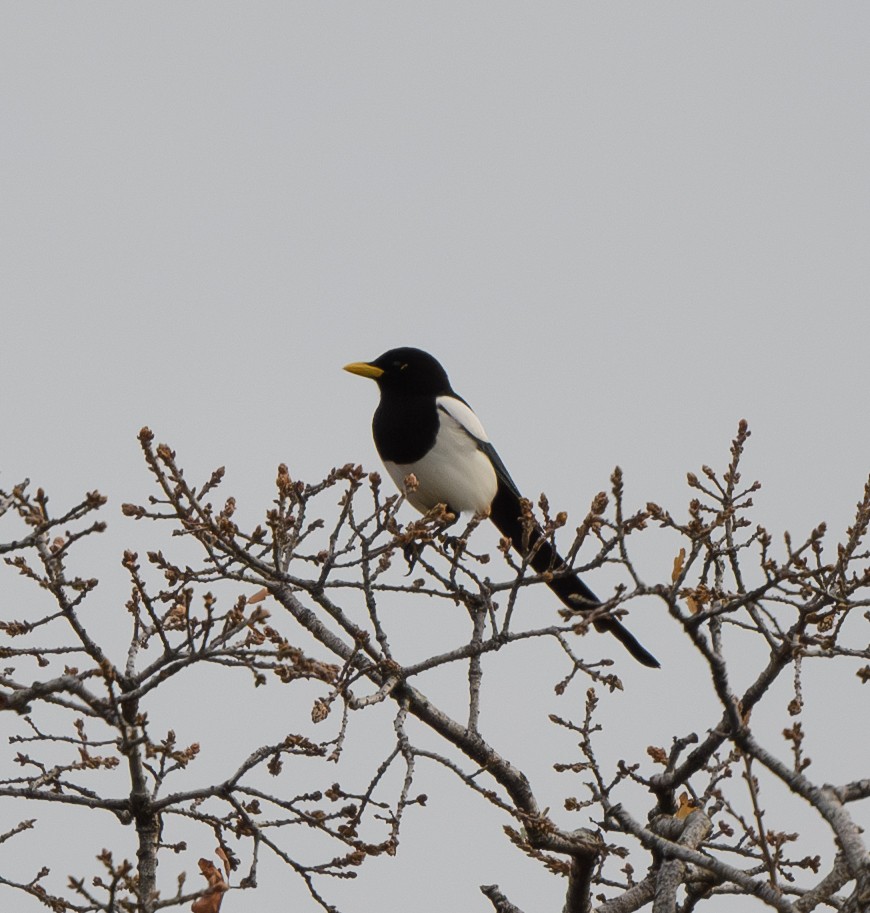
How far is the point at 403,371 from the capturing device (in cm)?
687

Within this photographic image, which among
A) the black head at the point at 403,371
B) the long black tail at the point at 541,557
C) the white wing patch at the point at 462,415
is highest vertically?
the black head at the point at 403,371

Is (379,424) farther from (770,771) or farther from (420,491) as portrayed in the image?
(770,771)

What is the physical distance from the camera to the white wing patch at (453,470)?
652 centimetres

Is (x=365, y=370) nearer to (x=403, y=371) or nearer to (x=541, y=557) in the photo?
(x=403, y=371)

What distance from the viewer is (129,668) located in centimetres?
320

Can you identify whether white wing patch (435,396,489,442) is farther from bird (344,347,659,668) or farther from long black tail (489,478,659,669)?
long black tail (489,478,659,669)

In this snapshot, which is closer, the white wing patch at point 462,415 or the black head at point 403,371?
the white wing patch at point 462,415

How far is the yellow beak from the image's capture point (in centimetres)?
684

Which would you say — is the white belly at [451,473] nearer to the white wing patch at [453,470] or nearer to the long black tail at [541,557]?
the white wing patch at [453,470]

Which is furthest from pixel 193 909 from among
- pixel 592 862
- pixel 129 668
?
pixel 592 862

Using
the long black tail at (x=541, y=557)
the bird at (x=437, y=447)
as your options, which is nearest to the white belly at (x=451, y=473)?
the bird at (x=437, y=447)

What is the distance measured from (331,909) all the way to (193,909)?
43 cm

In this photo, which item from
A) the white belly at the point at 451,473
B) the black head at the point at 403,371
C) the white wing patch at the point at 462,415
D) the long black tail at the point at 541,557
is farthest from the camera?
the black head at the point at 403,371

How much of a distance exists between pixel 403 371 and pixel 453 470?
0.67 metres
